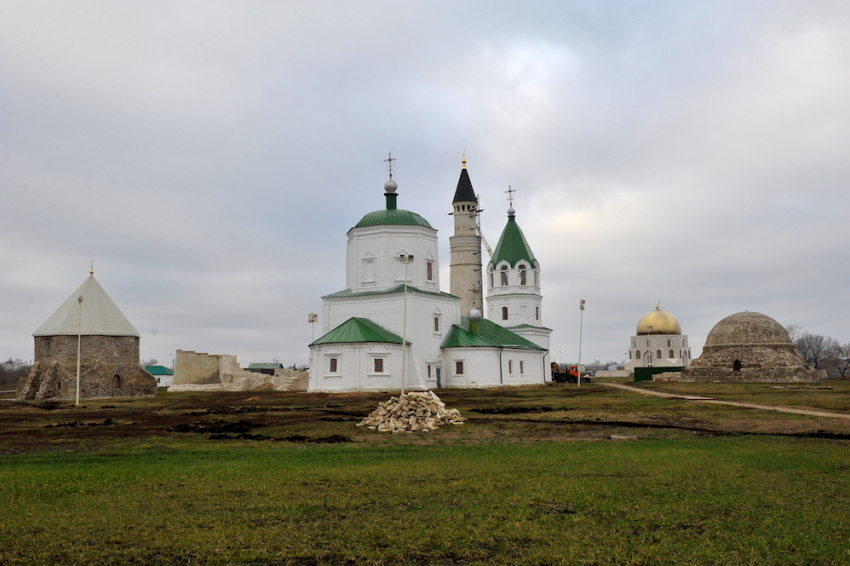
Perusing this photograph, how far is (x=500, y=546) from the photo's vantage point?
775 cm

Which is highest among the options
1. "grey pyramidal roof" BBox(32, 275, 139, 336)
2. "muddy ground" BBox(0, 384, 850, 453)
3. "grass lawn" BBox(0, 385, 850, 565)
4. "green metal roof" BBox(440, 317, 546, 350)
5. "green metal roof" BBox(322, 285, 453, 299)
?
"green metal roof" BBox(322, 285, 453, 299)

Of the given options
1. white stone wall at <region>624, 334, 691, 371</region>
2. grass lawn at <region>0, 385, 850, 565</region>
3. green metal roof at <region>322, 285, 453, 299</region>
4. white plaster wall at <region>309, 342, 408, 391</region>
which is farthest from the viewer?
white stone wall at <region>624, 334, 691, 371</region>

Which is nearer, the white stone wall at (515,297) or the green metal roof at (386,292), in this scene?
the green metal roof at (386,292)

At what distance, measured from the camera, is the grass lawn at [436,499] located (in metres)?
7.54

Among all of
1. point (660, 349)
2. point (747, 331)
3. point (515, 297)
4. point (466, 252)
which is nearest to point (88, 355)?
point (466, 252)

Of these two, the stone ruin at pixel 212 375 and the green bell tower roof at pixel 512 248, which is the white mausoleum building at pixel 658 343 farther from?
the stone ruin at pixel 212 375

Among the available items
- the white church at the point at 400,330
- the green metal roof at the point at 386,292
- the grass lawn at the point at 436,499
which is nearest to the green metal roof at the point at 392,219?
the white church at the point at 400,330

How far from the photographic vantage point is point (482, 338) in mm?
54344

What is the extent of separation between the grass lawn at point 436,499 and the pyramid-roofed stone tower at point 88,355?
89.4 feet

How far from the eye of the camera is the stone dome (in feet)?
187

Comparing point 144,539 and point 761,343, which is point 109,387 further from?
point 761,343

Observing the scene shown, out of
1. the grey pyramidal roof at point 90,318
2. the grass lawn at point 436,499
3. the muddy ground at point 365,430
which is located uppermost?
the grey pyramidal roof at point 90,318

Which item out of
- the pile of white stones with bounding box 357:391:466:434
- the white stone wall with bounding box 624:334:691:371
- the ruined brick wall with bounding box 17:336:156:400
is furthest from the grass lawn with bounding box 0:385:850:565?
the white stone wall with bounding box 624:334:691:371

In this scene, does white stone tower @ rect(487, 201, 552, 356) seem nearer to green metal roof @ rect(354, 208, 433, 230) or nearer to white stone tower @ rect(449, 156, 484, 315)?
white stone tower @ rect(449, 156, 484, 315)
